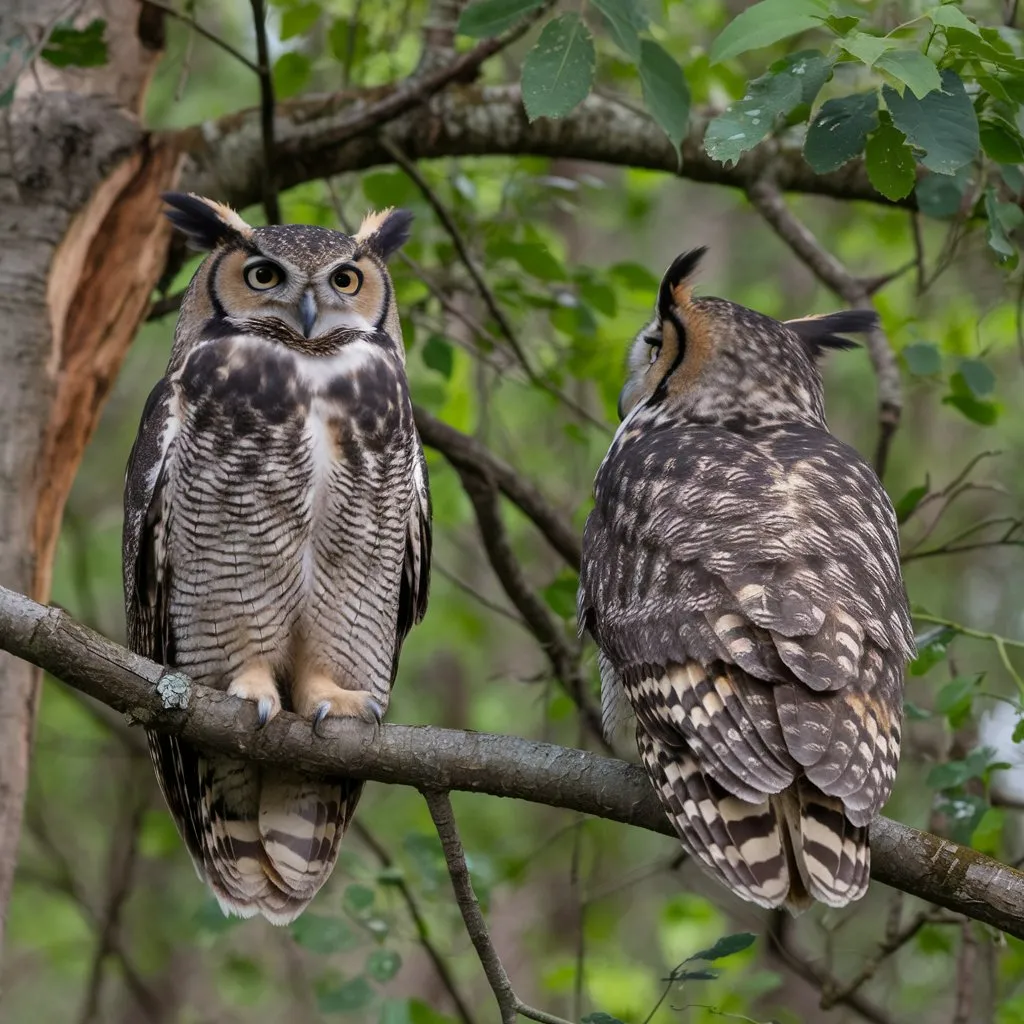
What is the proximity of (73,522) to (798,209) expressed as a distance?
16.0ft

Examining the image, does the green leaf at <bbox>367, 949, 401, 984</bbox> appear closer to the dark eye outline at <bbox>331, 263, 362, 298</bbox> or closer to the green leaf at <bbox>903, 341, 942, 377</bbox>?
the dark eye outline at <bbox>331, 263, 362, 298</bbox>

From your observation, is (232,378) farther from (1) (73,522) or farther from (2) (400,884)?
(1) (73,522)

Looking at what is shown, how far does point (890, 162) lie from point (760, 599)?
709 mm

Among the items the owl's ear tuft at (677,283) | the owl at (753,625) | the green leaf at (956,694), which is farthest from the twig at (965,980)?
the owl's ear tuft at (677,283)

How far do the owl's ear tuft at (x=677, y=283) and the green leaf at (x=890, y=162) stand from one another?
41.1 inches

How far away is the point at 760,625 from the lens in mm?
2234

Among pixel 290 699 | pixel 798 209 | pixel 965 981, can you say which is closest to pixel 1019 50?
pixel 290 699

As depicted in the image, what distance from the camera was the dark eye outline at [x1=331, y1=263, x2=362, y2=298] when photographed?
2.98m

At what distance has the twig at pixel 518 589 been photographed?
3750mm

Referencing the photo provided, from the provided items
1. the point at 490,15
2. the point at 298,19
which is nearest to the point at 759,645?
the point at 490,15

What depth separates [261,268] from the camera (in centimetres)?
297

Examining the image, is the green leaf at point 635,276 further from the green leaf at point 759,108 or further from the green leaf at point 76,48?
the green leaf at point 759,108

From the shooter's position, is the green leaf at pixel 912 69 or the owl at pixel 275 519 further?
the owl at pixel 275 519

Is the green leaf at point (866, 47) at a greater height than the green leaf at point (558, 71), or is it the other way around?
the green leaf at point (866, 47)
